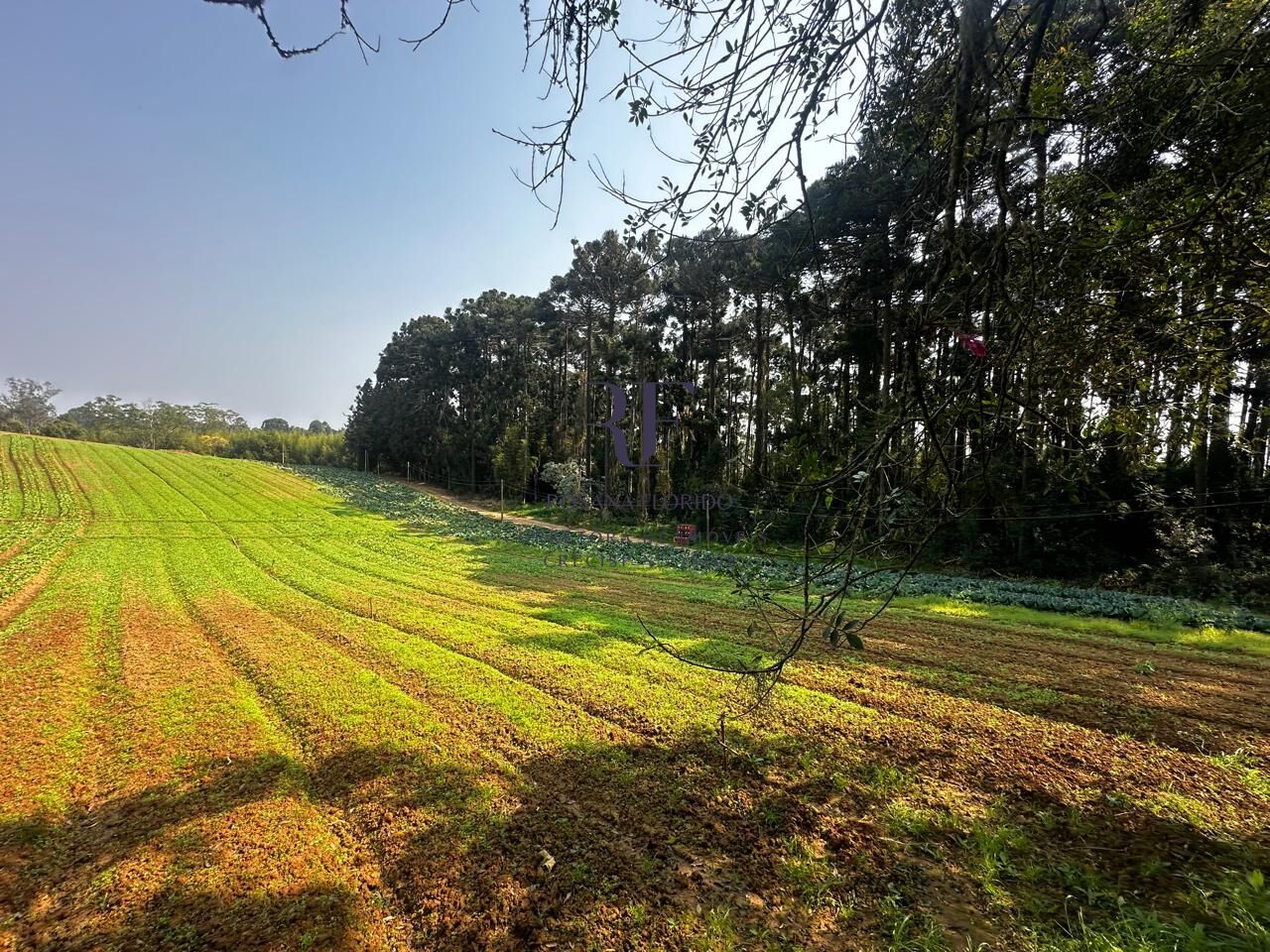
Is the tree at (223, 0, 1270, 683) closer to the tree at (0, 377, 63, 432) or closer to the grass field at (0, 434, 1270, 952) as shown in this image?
the grass field at (0, 434, 1270, 952)

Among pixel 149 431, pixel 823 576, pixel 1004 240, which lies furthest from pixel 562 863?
pixel 149 431

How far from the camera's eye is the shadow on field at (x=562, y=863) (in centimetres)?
203

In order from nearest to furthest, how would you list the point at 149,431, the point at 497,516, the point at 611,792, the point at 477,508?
the point at 611,792 < the point at 497,516 < the point at 477,508 < the point at 149,431

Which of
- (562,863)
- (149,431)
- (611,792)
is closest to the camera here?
(562,863)

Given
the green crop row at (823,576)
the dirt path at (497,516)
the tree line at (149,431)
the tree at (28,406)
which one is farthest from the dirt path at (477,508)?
the tree at (28,406)

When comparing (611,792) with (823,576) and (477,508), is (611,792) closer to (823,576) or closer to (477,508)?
(823,576)

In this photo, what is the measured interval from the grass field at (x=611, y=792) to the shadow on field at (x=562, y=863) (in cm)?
1

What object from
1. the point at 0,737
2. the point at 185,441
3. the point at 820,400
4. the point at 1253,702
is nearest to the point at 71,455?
the point at 185,441

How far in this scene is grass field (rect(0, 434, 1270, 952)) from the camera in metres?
2.05

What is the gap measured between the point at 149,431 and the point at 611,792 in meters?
70.3

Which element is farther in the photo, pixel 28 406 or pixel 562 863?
pixel 28 406

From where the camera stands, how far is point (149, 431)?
5056 centimetres

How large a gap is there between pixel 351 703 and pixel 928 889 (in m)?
4.29

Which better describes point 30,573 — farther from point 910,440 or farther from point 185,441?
point 185,441
